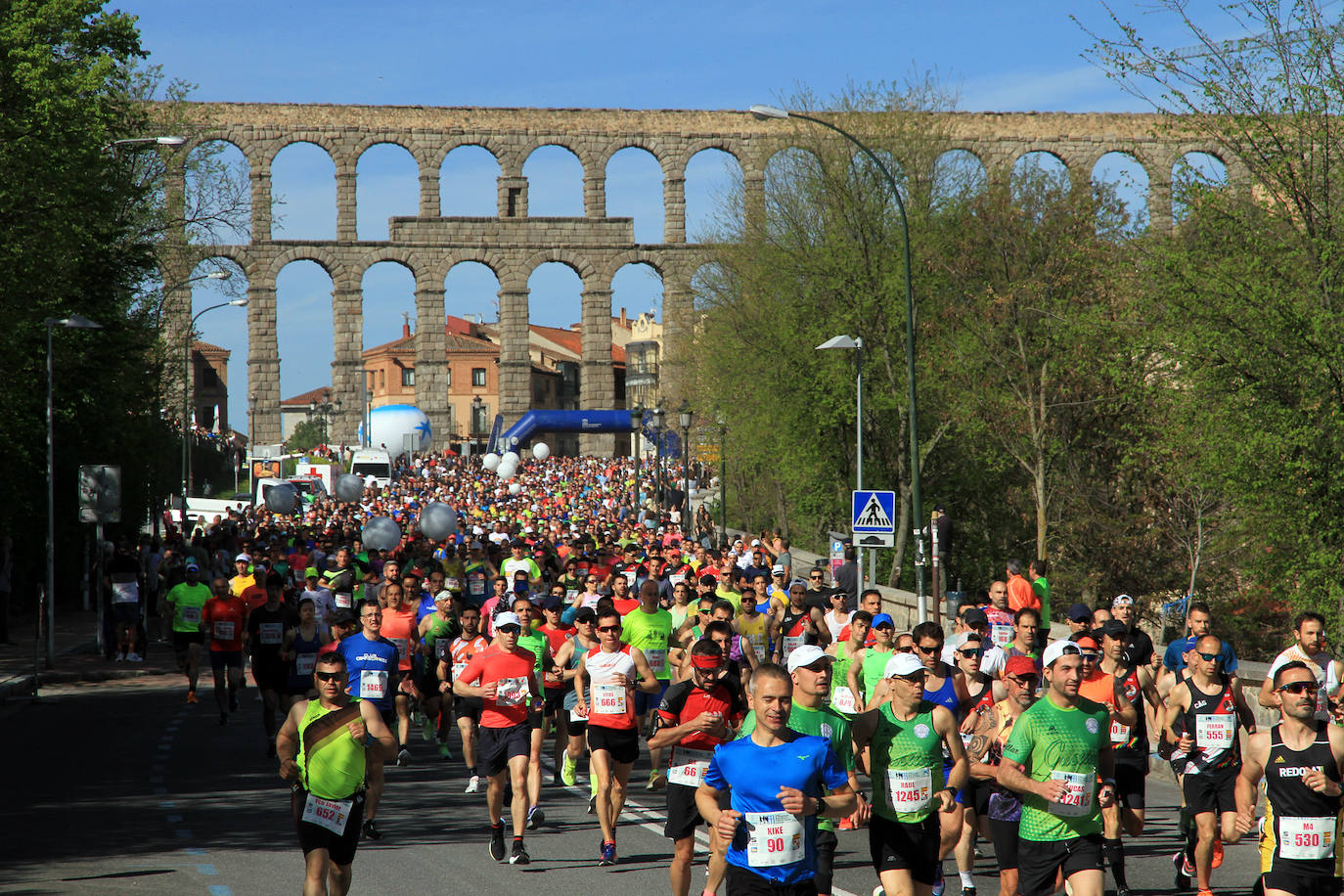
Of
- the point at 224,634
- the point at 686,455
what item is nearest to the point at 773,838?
the point at 224,634

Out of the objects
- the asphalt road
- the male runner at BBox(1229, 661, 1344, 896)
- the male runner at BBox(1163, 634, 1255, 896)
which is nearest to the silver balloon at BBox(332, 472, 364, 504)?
the asphalt road

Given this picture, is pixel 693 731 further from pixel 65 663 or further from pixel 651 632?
pixel 65 663

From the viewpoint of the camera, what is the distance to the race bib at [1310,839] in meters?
7.38

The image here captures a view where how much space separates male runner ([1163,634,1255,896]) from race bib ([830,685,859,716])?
261 centimetres

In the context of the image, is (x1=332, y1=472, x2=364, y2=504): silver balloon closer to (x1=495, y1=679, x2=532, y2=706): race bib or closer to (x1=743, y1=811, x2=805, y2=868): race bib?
(x1=495, y1=679, x2=532, y2=706): race bib

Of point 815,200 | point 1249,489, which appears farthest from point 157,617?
Result: point 1249,489

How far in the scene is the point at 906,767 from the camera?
780 cm

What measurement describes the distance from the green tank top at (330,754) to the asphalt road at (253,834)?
1.74 metres

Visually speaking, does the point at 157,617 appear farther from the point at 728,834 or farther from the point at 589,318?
the point at 589,318

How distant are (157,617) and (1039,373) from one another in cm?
2148

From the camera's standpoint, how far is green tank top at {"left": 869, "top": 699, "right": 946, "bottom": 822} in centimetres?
776

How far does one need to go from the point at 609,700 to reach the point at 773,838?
4.89m

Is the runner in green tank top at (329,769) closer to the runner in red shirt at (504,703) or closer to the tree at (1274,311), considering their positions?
the runner in red shirt at (504,703)

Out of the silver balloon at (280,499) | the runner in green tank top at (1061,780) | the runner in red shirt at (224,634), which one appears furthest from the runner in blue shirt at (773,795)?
the silver balloon at (280,499)
